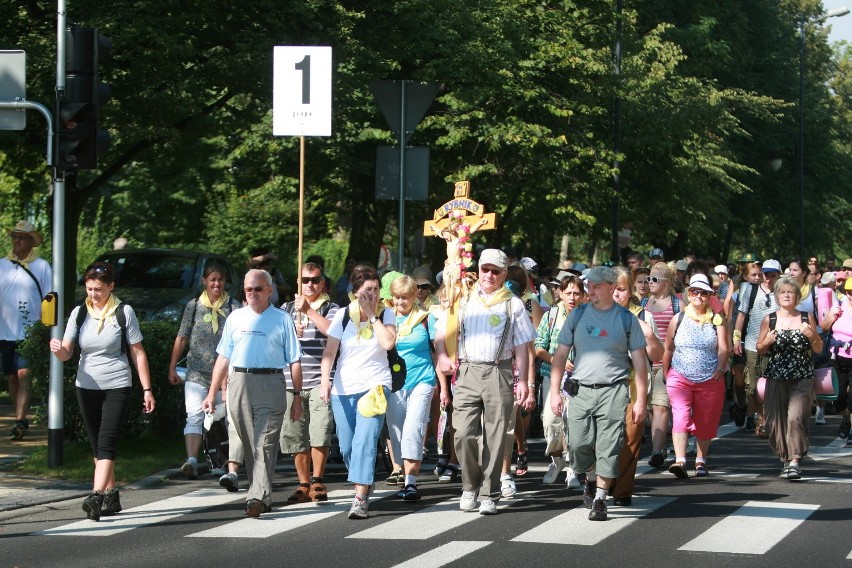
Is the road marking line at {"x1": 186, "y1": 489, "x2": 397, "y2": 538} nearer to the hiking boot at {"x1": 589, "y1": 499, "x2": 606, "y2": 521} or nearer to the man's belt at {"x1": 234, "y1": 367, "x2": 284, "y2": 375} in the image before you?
the man's belt at {"x1": 234, "y1": 367, "x2": 284, "y2": 375}

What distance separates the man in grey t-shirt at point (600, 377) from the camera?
10469mm

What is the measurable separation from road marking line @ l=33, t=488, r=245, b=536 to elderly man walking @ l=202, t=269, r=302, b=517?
646 millimetres

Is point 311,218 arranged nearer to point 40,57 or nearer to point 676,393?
point 40,57

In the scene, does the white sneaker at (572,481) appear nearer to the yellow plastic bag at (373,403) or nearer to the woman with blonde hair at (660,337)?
the woman with blonde hair at (660,337)

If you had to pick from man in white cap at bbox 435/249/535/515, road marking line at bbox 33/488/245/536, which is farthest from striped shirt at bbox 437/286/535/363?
road marking line at bbox 33/488/245/536

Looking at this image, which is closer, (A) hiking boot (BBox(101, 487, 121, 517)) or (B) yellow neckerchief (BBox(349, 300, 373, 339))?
(A) hiking boot (BBox(101, 487, 121, 517))

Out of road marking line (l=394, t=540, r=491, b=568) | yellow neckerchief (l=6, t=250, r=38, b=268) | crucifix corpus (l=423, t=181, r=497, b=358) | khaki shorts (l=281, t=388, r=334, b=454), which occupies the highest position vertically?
crucifix corpus (l=423, t=181, r=497, b=358)

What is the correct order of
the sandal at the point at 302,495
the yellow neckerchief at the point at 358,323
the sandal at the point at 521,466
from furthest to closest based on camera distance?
the sandal at the point at 521,466 < the sandal at the point at 302,495 < the yellow neckerchief at the point at 358,323

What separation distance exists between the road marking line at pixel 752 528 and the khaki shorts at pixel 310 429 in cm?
292

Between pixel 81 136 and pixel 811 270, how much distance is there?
16805 millimetres

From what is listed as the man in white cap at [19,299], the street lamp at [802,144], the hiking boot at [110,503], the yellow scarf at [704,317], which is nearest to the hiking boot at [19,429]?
the man in white cap at [19,299]

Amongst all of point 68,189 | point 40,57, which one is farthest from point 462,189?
point 68,189

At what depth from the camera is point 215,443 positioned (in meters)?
12.5

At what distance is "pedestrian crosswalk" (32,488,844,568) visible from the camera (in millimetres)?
9484
